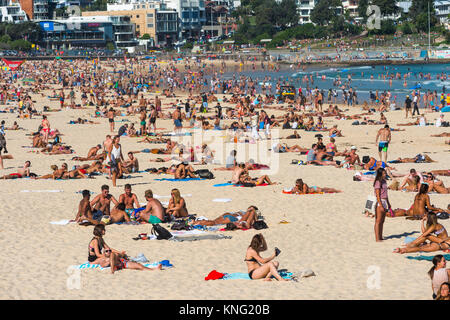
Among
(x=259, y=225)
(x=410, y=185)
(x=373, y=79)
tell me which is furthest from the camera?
(x=373, y=79)

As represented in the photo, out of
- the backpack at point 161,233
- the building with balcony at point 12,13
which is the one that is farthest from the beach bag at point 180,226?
the building with balcony at point 12,13

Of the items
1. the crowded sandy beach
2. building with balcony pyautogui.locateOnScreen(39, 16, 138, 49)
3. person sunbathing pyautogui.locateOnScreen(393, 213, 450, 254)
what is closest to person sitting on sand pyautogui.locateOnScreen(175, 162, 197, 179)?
the crowded sandy beach

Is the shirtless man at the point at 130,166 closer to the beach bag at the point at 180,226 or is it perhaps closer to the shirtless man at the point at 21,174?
the shirtless man at the point at 21,174

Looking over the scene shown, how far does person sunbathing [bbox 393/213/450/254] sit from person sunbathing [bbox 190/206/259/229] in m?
2.85

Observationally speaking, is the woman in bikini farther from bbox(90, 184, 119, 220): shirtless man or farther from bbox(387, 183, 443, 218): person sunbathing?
bbox(90, 184, 119, 220): shirtless man

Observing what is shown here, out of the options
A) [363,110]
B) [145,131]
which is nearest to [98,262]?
[145,131]

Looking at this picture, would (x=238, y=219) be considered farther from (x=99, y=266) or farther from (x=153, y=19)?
(x=153, y=19)

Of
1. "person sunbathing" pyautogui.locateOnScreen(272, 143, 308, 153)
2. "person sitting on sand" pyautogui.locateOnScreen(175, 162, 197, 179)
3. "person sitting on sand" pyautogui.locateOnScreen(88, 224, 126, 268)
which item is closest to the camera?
"person sitting on sand" pyautogui.locateOnScreen(88, 224, 126, 268)

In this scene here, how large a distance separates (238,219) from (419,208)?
330cm

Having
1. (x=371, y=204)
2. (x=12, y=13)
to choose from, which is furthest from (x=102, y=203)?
(x=12, y=13)

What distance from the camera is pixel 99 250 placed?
1051 centimetres

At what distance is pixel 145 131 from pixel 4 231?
49.7 feet

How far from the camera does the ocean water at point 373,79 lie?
54.7 m

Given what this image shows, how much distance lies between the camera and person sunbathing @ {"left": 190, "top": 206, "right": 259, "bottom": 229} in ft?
41.7
